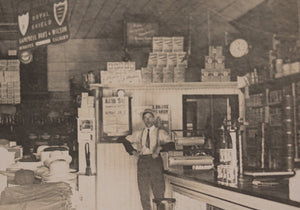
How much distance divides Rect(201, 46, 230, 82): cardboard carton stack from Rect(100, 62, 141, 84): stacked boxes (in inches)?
27.4

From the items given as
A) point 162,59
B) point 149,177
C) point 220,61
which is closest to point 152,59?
point 162,59

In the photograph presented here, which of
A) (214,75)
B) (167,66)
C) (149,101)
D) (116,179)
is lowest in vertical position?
(116,179)

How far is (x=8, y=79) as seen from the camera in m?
3.25

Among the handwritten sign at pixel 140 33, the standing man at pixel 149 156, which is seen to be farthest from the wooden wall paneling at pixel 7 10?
A: the standing man at pixel 149 156

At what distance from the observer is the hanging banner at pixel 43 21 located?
3.06 meters

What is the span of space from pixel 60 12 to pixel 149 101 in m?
1.63

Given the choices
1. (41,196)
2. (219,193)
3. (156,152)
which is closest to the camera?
(41,196)

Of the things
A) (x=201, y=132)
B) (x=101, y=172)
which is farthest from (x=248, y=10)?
(x=101, y=172)

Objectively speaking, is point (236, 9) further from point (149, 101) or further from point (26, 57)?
point (26, 57)

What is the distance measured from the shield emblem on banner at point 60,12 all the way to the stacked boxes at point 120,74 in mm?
1203

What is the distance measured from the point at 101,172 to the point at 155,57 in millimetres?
1323

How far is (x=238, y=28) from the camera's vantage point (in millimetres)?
4164

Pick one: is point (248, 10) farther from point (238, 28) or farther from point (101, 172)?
point (101, 172)

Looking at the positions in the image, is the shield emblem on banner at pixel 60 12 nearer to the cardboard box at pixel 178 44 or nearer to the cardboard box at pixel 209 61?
the cardboard box at pixel 178 44
